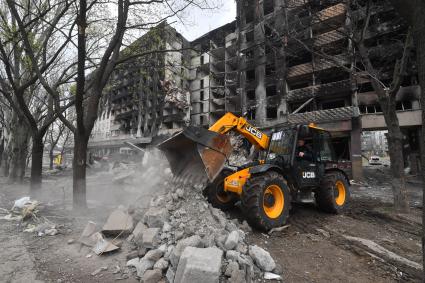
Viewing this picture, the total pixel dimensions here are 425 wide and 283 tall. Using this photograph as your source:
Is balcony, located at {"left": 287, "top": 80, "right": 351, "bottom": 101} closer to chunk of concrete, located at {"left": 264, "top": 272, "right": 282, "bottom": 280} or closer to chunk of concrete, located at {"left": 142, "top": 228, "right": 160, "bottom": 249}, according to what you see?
chunk of concrete, located at {"left": 264, "top": 272, "right": 282, "bottom": 280}

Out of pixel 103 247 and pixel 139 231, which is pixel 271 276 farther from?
pixel 103 247

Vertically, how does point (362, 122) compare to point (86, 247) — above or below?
above

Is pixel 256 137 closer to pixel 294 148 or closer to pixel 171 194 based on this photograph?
pixel 294 148

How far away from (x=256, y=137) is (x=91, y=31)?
23.0ft

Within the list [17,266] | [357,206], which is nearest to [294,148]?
[357,206]

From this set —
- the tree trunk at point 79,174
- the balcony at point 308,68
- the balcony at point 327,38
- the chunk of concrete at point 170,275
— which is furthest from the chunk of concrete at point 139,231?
the balcony at point 327,38

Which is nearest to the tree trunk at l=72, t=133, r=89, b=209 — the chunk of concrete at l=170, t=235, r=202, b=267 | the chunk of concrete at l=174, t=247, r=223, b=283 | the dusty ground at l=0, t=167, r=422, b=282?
the dusty ground at l=0, t=167, r=422, b=282

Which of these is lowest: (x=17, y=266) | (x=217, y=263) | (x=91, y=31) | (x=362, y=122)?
(x=17, y=266)

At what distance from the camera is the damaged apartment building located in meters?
9.83

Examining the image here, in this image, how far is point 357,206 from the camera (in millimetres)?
8469

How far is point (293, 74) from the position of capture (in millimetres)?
25812

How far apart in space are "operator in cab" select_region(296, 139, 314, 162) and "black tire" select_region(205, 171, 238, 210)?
1.84 m

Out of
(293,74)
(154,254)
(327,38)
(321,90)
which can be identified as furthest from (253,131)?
(293,74)

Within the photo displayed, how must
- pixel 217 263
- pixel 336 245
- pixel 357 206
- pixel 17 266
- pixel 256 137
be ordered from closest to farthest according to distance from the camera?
1. pixel 217 263
2. pixel 17 266
3. pixel 336 245
4. pixel 256 137
5. pixel 357 206
